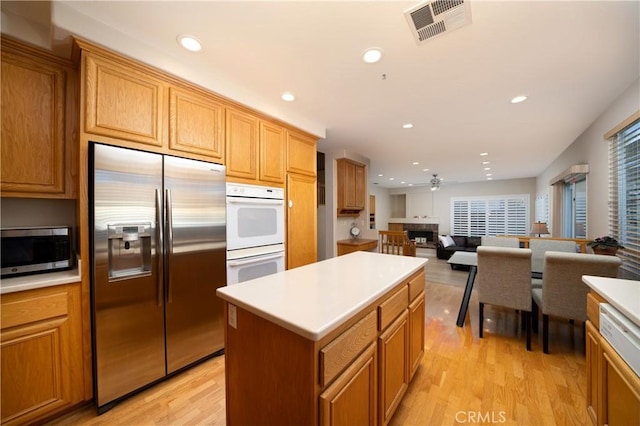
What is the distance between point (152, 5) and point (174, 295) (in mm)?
1906

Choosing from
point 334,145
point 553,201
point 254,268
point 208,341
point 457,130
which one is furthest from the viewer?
point 553,201

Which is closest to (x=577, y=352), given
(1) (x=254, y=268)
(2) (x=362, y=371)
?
(2) (x=362, y=371)

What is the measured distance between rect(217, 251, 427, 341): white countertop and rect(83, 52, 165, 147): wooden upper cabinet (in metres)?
1.35

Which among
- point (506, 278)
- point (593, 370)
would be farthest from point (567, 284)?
point (593, 370)

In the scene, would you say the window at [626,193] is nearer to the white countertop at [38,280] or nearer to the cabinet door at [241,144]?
the cabinet door at [241,144]

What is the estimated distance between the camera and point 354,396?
103 centimetres

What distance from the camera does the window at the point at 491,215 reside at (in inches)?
307

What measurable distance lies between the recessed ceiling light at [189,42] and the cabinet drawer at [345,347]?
2066 mm

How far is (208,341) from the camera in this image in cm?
203

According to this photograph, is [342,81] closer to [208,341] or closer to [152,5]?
[152,5]

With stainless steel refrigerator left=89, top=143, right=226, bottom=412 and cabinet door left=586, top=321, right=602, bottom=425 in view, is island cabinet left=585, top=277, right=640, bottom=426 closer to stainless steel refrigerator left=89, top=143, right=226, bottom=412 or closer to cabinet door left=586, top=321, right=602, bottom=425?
cabinet door left=586, top=321, right=602, bottom=425

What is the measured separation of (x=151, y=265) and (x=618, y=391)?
8.86ft

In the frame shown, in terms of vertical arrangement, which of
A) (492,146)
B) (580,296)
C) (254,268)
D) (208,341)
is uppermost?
(492,146)

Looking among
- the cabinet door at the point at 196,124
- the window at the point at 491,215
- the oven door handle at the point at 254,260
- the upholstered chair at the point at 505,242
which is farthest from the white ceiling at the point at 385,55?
the window at the point at 491,215
